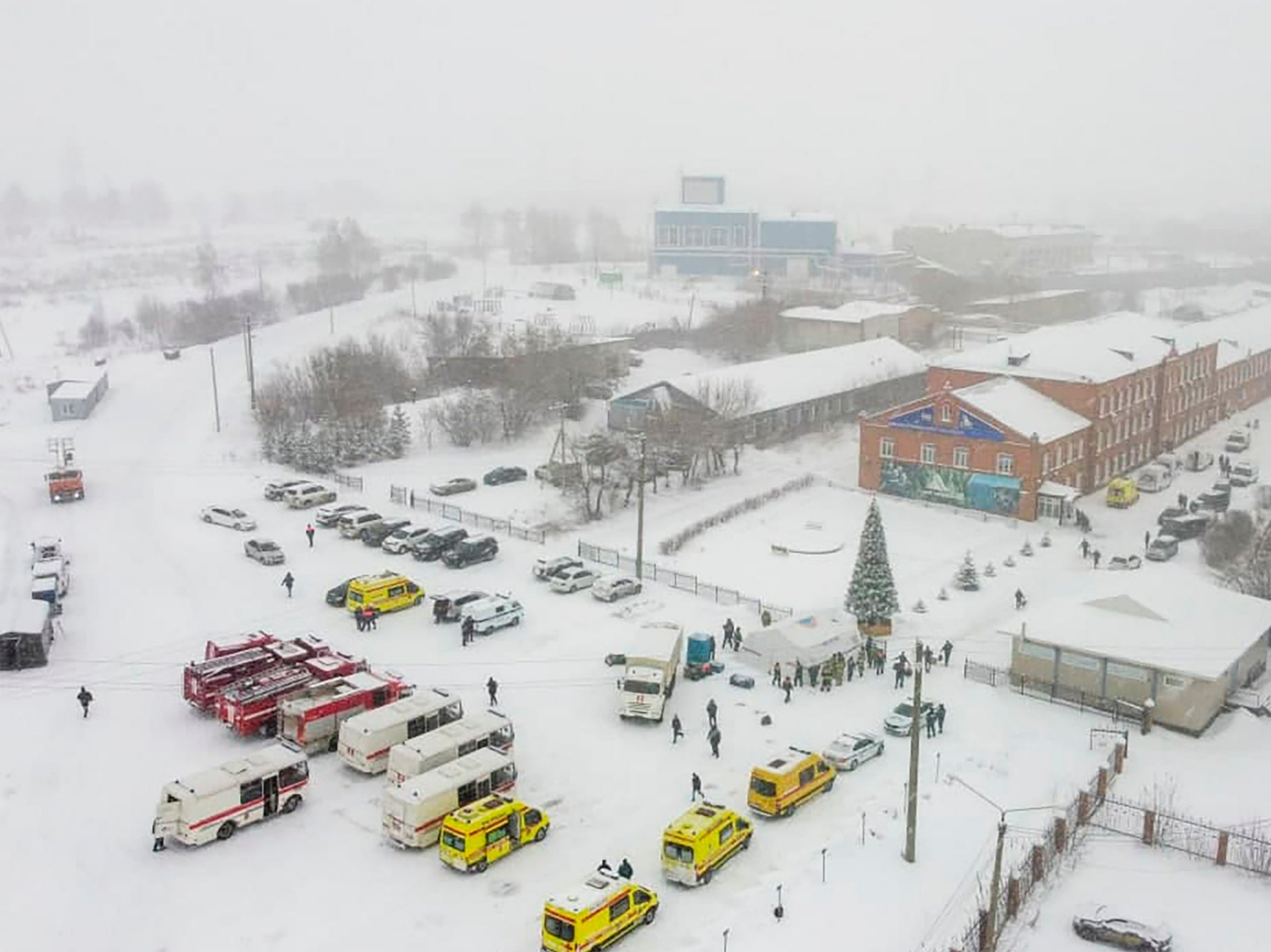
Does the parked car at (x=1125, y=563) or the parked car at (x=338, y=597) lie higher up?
the parked car at (x=338, y=597)

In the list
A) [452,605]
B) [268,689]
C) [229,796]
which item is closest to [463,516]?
[452,605]

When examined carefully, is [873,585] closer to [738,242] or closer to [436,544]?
[436,544]

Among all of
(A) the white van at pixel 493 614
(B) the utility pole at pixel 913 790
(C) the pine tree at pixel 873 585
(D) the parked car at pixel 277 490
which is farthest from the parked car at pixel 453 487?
(B) the utility pole at pixel 913 790

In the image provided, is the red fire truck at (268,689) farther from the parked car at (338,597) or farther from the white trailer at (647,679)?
the white trailer at (647,679)

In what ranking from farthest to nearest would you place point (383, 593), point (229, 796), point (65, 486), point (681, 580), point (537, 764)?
point (65, 486) → point (681, 580) → point (383, 593) → point (537, 764) → point (229, 796)

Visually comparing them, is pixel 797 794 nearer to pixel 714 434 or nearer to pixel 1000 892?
pixel 1000 892

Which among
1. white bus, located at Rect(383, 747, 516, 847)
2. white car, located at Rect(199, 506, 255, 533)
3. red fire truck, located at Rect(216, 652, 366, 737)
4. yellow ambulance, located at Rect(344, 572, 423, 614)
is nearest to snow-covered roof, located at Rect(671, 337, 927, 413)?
white car, located at Rect(199, 506, 255, 533)

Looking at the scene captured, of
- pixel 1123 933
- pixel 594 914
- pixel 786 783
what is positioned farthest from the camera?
pixel 786 783
